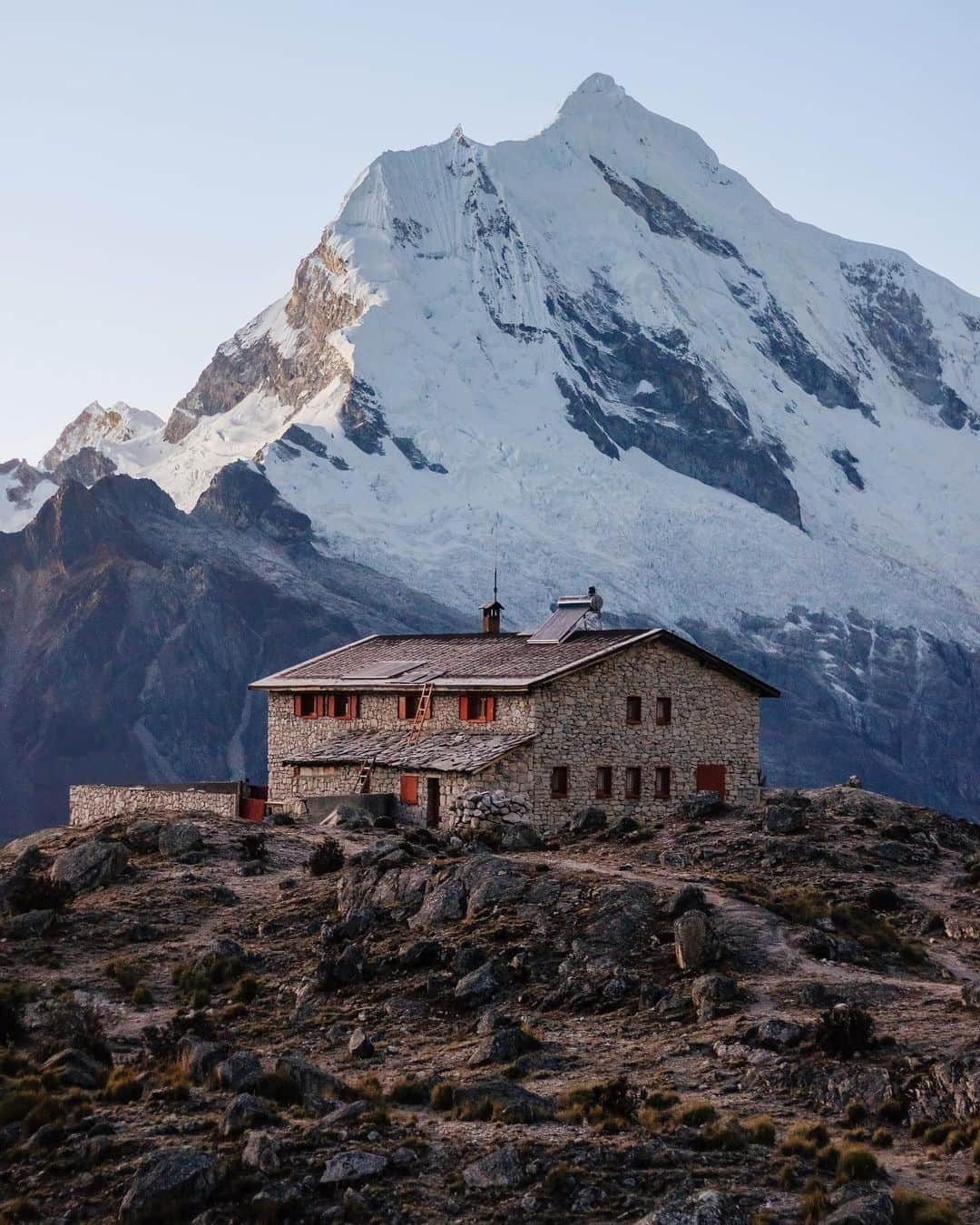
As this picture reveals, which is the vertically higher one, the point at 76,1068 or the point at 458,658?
the point at 458,658

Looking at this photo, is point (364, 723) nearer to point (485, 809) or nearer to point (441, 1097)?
point (485, 809)

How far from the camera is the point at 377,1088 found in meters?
26.1

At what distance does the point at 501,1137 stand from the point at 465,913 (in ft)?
40.0

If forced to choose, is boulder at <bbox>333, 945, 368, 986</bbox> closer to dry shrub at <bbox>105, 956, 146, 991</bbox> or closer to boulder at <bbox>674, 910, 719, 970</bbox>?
dry shrub at <bbox>105, 956, 146, 991</bbox>

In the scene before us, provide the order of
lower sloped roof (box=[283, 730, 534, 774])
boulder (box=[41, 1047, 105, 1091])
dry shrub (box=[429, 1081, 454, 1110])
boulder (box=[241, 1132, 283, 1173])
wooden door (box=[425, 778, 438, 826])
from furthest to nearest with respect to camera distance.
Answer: wooden door (box=[425, 778, 438, 826]) < lower sloped roof (box=[283, 730, 534, 774]) < boulder (box=[41, 1047, 105, 1091]) < dry shrub (box=[429, 1081, 454, 1110]) < boulder (box=[241, 1132, 283, 1173])

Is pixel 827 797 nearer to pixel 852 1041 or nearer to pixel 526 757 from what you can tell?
pixel 526 757

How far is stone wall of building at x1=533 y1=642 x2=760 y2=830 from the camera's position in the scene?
5191 centimetres

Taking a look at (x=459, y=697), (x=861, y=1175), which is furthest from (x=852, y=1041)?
(x=459, y=697)

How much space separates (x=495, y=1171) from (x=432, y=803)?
29.3m

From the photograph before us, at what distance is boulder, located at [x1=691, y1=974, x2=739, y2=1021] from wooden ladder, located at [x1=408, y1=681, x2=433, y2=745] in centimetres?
2645

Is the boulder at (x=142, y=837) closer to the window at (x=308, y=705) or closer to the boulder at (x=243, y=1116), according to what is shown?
the window at (x=308, y=705)

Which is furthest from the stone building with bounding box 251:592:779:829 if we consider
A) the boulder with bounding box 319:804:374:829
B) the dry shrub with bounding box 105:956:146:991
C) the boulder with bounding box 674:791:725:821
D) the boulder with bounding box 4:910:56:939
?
the dry shrub with bounding box 105:956:146:991

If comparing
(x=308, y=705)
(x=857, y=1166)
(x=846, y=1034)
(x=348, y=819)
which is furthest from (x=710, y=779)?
(x=857, y=1166)

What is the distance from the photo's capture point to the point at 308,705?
6116 cm
